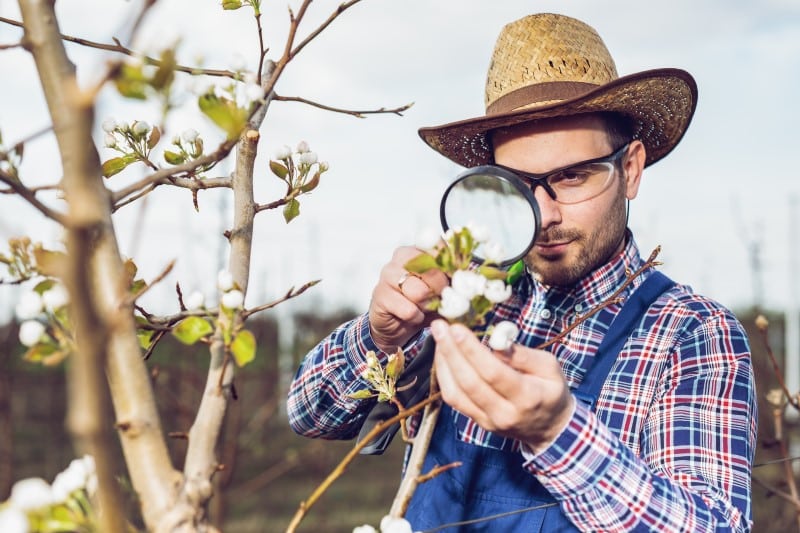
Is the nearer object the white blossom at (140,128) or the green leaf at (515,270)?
the white blossom at (140,128)

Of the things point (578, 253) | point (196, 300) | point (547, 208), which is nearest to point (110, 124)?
point (196, 300)

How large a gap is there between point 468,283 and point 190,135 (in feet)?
1.92

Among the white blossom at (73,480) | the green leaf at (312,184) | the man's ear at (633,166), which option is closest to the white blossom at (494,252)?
the green leaf at (312,184)

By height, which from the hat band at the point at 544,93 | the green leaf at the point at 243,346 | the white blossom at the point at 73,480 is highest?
the hat band at the point at 544,93

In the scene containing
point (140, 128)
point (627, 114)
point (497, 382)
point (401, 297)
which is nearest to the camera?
point (497, 382)

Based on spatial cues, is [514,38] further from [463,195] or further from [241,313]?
[241,313]

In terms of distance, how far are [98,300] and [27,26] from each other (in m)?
0.31

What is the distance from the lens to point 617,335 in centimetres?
184

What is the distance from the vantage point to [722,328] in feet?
5.78

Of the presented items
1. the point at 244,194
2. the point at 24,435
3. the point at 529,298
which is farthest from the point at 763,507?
the point at 24,435

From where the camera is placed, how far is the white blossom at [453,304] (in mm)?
951

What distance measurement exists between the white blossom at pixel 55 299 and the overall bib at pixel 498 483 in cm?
110

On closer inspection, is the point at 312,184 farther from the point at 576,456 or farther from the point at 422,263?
the point at 576,456

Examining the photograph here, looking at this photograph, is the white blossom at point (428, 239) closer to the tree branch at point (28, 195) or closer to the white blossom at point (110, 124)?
the tree branch at point (28, 195)
